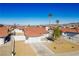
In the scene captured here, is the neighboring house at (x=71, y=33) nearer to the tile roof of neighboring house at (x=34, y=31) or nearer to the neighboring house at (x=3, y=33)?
the tile roof of neighboring house at (x=34, y=31)

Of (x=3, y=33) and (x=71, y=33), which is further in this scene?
(x=71, y=33)

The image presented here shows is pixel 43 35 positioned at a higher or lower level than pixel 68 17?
lower

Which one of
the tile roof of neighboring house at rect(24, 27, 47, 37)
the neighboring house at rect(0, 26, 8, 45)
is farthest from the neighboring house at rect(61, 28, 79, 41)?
the neighboring house at rect(0, 26, 8, 45)

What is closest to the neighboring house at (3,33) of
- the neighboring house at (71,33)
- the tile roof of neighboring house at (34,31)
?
the tile roof of neighboring house at (34,31)

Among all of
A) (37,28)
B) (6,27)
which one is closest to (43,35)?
(37,28)

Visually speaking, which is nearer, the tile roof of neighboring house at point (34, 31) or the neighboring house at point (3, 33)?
the neighboring house at point (3, 33)

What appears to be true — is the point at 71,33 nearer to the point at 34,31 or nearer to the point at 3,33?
the point at 34,31

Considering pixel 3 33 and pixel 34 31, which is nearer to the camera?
pixel 3 33

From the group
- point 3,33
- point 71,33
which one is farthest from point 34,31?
point 71,33

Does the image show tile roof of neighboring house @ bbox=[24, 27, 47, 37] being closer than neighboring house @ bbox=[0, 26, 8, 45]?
No

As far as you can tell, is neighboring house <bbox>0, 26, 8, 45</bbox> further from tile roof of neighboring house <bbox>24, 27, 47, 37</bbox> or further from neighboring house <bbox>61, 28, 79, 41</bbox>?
neighboring house <bbox>61, 28, 79, 41</bbox>

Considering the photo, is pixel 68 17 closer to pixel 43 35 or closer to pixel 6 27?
pixel 43 35
